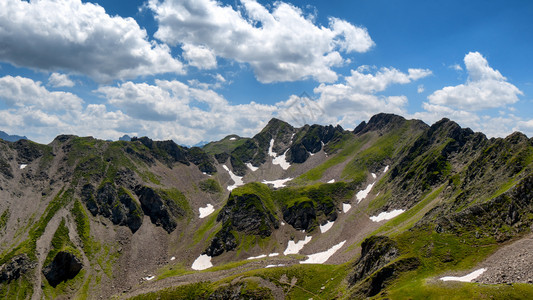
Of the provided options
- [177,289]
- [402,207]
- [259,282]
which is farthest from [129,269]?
[402,207]

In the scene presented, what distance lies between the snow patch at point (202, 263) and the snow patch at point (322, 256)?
62299 mm

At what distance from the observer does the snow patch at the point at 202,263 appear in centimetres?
18275

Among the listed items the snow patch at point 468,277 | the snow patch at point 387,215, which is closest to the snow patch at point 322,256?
the snow patch at point 387,215

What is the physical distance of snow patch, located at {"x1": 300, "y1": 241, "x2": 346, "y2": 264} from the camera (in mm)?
160575

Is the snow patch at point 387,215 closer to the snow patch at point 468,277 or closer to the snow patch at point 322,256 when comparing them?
the snow patch at point 322,256

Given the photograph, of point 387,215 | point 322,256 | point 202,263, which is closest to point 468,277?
point 322,256

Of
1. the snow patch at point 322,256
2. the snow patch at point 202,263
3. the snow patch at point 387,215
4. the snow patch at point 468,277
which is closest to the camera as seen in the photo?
the snow patch at point 468,277

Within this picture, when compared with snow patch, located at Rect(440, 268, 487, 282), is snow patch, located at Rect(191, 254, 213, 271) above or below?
below

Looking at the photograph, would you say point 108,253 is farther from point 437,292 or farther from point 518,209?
point 518,209

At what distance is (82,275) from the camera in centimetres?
16725

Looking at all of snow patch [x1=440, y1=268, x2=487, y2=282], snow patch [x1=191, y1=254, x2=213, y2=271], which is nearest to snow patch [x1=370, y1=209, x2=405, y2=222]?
snow patch [x1=191, y1=254, x2=213, y2=271]

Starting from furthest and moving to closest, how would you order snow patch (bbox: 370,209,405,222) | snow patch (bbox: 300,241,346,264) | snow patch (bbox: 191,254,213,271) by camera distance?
snow patch (bbox: 191,254,213,271) → snow patch (bbox: 370,209,405,222) → snow patch (bbox: 300,241,346,264)

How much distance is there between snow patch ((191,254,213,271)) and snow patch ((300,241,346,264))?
6230 centimetres

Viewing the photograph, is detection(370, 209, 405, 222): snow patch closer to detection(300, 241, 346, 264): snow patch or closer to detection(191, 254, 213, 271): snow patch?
detection(300, 241, 346, 264): snow patch
